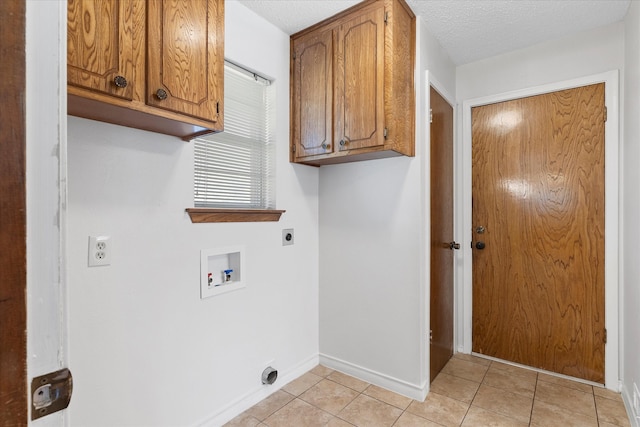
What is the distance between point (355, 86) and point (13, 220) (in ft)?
6.13

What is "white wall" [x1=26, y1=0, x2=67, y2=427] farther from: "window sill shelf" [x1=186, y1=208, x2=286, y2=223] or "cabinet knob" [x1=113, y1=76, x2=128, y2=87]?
"window sill shelf" [x1=186, y1=208, x2=286, y2=223]

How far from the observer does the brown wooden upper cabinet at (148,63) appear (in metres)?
1.08

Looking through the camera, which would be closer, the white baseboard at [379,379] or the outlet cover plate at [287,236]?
the white baseboard at [379,379]

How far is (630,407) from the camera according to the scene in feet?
6.16

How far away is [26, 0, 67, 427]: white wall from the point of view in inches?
17.0

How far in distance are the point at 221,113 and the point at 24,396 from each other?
1269mm

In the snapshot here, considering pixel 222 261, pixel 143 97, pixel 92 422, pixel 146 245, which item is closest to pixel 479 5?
pixel 143 97

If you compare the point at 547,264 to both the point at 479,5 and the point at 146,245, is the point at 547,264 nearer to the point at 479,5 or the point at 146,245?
the point at 479,5

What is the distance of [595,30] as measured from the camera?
2.22 m

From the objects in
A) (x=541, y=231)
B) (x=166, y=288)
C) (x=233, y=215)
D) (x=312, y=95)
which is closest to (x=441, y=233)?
(x=541, y=231)

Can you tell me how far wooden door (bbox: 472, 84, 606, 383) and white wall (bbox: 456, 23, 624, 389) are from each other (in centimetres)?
5

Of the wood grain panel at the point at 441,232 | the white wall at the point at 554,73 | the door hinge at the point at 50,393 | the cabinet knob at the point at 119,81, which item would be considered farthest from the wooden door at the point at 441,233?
the door hinge at the point at 50,393

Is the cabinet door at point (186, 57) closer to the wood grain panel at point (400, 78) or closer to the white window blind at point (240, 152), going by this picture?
the white window blind at point (240, 152)

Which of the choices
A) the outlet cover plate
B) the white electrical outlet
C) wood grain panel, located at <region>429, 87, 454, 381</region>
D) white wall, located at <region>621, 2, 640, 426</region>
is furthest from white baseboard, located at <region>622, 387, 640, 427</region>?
the white electrical outlet
